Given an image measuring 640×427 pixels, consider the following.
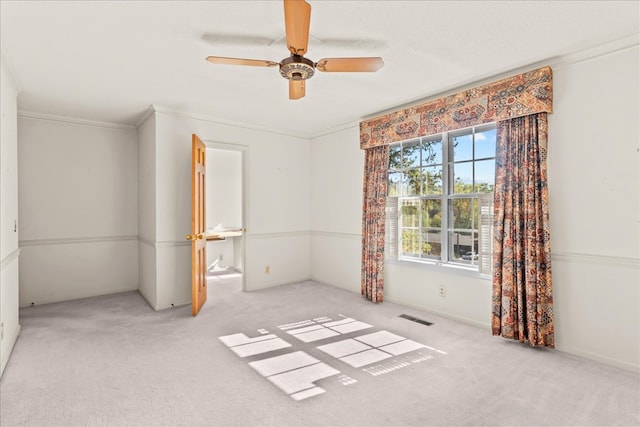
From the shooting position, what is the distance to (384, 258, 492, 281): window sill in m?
3.60

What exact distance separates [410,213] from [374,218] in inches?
18.6

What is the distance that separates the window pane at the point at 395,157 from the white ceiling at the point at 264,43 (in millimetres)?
710

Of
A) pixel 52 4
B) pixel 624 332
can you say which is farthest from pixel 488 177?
pixel 52 4

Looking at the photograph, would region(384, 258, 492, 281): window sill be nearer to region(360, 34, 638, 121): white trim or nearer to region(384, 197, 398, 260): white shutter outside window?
region(384, 197, 398, 260): white shutter outside window

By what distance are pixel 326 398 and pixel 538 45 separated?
3.09m

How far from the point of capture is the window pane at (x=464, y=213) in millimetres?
3730

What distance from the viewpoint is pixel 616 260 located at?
2.67 meters

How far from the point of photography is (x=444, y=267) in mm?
3887

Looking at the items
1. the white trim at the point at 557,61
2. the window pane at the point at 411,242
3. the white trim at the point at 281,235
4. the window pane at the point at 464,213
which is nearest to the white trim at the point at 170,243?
the white trim at the point at 281,235

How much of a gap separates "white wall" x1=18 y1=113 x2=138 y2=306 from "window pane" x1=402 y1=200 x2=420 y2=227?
4073mm

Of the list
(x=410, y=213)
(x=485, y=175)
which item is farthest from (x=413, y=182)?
(x=485, y=175)

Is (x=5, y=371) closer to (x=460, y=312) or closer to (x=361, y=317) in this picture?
(x=361, y=317)

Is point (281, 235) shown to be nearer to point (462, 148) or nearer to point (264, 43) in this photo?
point (462, 148)

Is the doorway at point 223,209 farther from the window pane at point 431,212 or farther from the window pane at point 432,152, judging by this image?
the window pane at point 432,152
